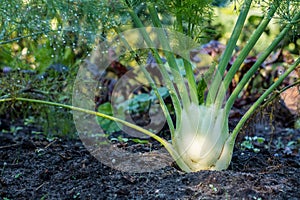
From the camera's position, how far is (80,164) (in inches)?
70.7

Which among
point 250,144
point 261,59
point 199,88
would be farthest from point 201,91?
point 250,144

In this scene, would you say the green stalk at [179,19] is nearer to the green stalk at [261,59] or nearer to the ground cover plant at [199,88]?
the ground cover plant at [199,88]

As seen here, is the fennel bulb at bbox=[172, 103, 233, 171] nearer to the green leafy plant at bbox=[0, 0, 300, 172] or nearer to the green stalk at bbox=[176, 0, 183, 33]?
the green leafy plant at bbox=[0, 0, 300, 172]

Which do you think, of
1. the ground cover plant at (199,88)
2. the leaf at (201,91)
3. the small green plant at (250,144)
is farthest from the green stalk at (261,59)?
the small green plant at (250,144)

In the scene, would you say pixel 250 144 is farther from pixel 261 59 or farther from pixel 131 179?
pixel 131 179

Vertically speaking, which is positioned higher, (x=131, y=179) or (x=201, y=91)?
(x=201, y=91)

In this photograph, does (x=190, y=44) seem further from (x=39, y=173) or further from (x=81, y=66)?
(x=81, y=66)

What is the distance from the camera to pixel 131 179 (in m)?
1.60

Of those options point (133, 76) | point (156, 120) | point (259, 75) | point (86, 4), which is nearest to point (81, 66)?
point (133, 76)

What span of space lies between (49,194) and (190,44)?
0.74 metres

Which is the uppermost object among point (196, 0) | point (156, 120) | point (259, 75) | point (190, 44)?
point (196, 0)

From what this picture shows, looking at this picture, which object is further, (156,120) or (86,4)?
(156,120)

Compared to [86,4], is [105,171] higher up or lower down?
lower down

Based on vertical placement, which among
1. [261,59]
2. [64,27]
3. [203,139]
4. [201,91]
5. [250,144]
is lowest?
[250,144]
